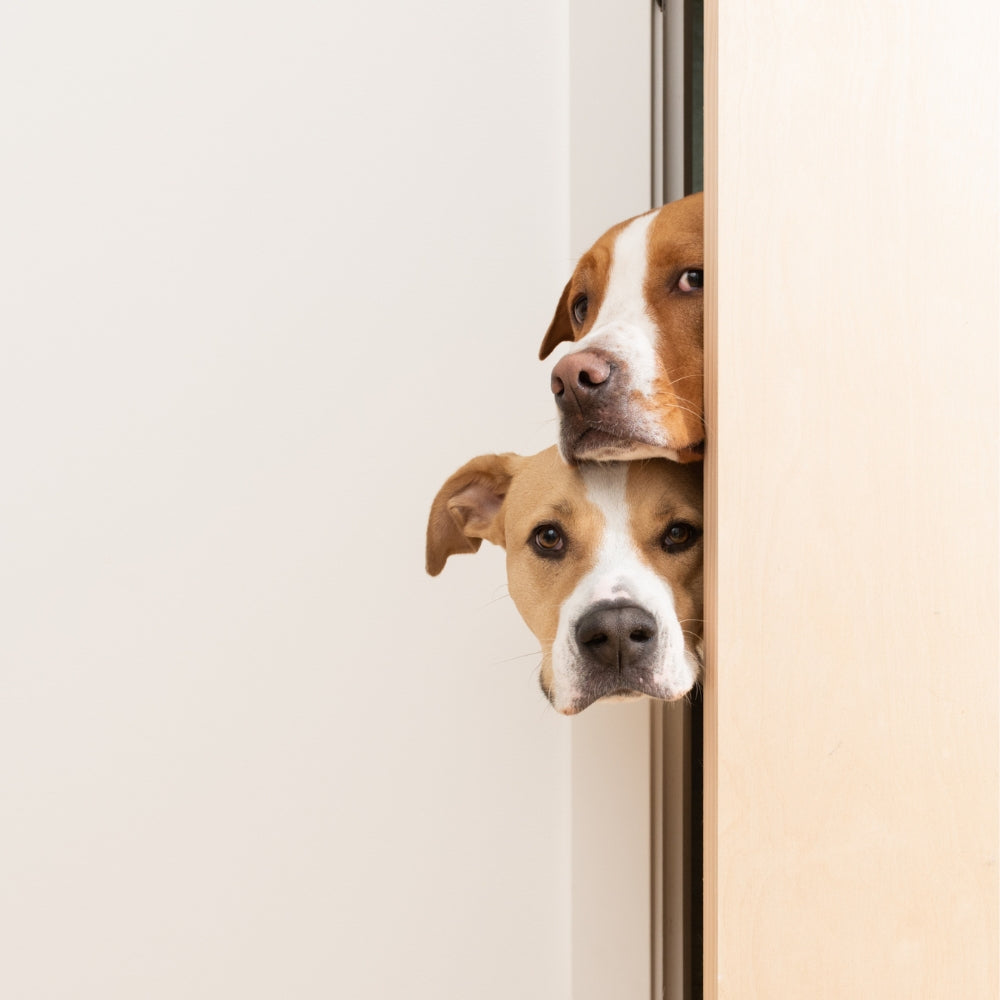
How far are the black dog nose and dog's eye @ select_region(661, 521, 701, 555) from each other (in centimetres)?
12

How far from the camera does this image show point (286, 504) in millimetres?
1518

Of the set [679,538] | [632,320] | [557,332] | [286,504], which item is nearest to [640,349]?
[632,320]

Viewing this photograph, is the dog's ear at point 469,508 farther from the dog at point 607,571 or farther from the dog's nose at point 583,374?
the dog's nose at point 583,374

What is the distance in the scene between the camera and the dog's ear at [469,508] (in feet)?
3.98

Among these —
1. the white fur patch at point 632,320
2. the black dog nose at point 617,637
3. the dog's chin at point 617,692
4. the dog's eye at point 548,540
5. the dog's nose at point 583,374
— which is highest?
the white fur patch at point 632,320

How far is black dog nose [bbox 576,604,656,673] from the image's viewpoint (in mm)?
901

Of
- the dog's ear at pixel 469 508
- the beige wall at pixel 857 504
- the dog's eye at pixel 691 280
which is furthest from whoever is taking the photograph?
the dog's ear at pixel 469 508

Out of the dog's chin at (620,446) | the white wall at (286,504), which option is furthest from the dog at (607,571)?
the white wall at (286,504)

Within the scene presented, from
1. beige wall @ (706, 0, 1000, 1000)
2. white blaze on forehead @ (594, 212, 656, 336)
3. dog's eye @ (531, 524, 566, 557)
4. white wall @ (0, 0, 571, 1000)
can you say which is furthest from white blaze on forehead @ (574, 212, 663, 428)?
white wall @ (0, 0, 571, 1000)

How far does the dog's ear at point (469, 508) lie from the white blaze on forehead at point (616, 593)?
204mm

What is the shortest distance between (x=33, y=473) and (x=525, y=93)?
1.09 meters

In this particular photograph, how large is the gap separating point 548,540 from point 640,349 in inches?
11.1

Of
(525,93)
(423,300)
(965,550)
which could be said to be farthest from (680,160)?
(965,550)

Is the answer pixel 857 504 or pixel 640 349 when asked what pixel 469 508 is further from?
pixel 857 504
